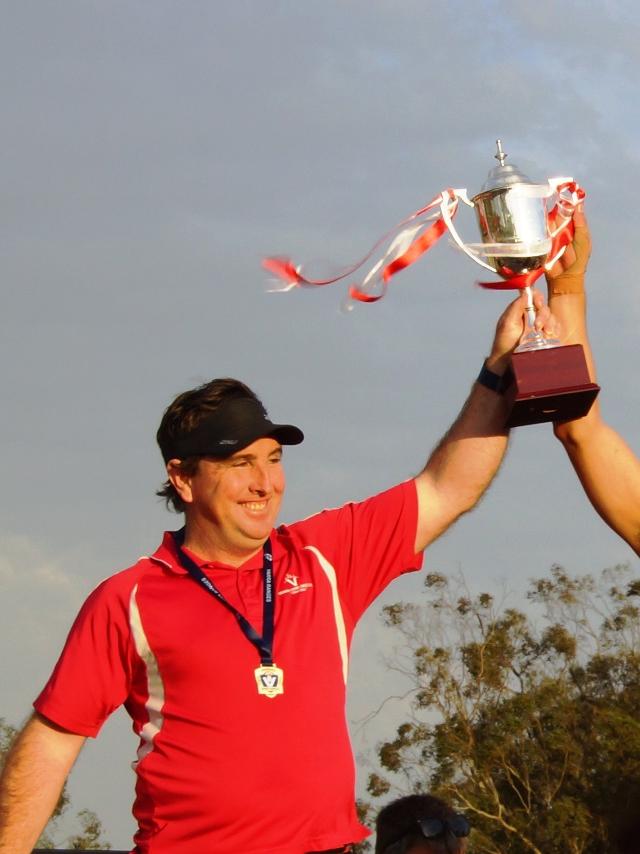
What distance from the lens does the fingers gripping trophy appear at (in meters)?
4.74

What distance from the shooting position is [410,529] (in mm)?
5105

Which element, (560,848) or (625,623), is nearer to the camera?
(560,848)

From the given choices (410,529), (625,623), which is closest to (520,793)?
(625,623)

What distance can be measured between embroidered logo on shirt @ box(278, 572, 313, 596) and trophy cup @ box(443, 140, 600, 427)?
2.75 ft

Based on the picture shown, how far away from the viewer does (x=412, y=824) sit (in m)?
5.42

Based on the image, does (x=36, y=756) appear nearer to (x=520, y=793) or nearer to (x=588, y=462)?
(x=588, y=462)

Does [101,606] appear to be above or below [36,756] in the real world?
above

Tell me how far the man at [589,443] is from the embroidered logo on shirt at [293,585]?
0.94 meters

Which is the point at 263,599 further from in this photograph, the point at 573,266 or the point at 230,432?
the point at 573,266

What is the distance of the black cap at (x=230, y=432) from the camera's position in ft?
16.5

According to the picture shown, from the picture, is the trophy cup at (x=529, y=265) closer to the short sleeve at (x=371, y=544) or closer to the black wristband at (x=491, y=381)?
the black wristband at (x=491, y=381)

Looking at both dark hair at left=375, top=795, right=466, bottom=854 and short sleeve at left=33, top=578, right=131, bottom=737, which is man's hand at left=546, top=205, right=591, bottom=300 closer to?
short sleeve at left=33, top=578, right=131, bottom=737

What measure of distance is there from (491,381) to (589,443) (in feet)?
1.33

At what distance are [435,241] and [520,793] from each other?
38.0 m
